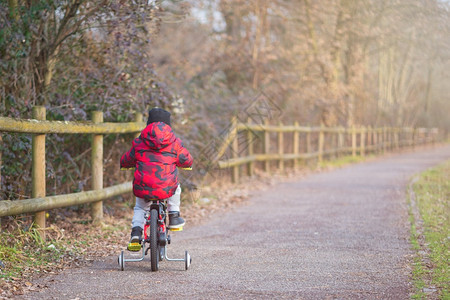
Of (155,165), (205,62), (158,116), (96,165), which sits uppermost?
(205,62)

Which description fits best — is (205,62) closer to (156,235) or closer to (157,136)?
(157,136)

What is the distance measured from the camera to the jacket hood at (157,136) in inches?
248

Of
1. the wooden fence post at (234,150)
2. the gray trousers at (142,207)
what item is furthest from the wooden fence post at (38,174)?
the wooden fence post at (234,150)

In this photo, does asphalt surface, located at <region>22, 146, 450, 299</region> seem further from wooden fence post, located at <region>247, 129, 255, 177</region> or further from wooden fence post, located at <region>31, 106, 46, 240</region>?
wooden fence post, located at <region>247, 129, 255, 177</region>

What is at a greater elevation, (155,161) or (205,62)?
(205,62)

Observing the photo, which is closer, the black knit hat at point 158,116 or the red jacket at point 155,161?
the red jacket at point 155,161

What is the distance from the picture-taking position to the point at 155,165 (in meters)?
6.34

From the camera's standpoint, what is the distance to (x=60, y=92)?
959 cm

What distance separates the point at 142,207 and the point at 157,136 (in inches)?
29.6

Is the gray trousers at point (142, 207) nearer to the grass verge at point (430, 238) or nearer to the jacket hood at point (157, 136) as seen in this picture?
the jacket hood at point (157, 136)

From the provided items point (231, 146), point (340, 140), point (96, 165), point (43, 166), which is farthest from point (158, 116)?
point (340, 140)

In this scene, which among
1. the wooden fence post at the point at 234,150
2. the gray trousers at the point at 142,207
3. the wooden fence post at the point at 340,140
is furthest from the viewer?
the wooden fence post at the point at 340,140

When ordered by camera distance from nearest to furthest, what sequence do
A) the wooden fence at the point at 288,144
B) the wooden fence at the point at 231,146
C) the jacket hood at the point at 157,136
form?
the jacket hood at the point at 157,136 → the wooden fence at the point at 231,146 → the wooden fence at the point at 288,144

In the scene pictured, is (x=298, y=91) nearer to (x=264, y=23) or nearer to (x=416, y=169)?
(x=264, y=23)
